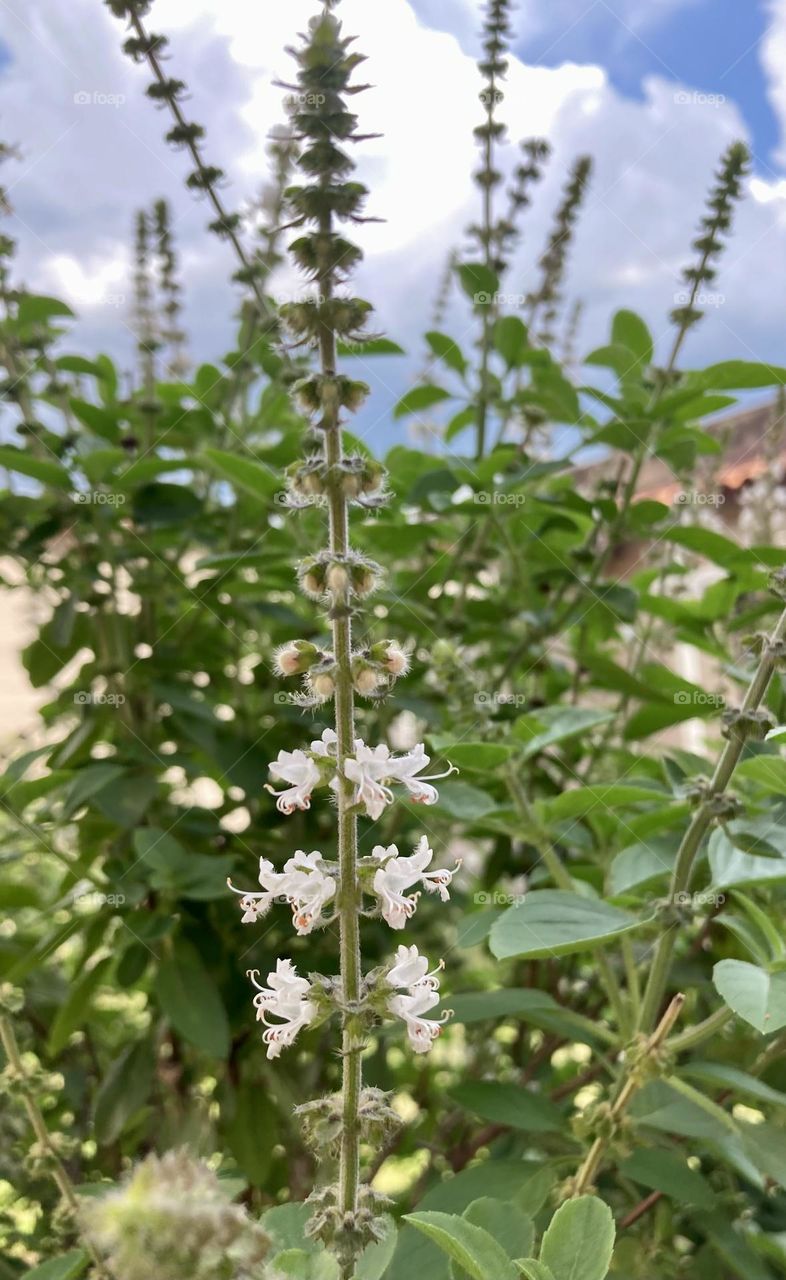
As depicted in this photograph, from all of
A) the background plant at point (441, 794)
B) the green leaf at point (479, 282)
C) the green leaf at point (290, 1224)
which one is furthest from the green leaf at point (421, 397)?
the green leaf at point (290, 1224)

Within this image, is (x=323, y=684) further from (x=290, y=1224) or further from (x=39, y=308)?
(x=39, y=308)

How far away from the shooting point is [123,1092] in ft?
3.47

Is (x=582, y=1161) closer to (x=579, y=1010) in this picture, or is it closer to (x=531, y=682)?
(x=579, y=1010)

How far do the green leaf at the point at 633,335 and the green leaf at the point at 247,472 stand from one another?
17.7 inches

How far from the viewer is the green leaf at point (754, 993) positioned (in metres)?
0.58

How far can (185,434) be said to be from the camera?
1298mm

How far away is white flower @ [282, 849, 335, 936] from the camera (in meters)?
0.46

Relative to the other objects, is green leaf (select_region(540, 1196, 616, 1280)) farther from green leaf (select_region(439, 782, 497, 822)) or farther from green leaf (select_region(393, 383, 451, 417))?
green leaf (select_region(393, 383, 451, 417))

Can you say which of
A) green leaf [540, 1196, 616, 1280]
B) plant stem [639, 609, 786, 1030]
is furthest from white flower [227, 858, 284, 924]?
plant stem [639, 609, 786, 1030]

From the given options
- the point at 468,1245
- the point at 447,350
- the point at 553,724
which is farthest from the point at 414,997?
the point at 447,350

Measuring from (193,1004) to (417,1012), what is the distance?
0.50 meters

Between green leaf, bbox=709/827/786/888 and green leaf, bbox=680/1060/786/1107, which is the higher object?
green leaf, bbox=709/827/786/888

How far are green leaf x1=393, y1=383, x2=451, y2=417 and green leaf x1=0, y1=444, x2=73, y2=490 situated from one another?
1.32 feet

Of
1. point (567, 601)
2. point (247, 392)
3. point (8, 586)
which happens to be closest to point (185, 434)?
point (247, 392)
